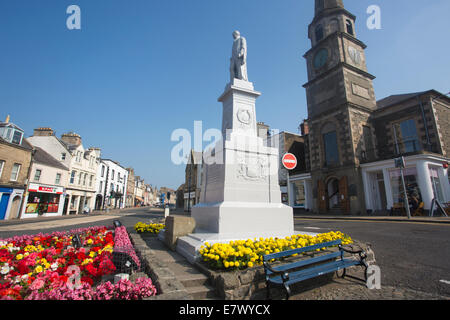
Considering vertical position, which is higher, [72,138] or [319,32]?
[319,32]

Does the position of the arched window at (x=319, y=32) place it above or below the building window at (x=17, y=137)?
above

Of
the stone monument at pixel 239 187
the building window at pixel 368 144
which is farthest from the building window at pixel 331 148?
the stone monument at pixel 239 187

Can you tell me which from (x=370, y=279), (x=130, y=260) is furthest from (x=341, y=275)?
(x=130, y=260)

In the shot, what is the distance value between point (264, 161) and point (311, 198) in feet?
71.0

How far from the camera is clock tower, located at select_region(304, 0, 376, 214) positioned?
20.4 metres

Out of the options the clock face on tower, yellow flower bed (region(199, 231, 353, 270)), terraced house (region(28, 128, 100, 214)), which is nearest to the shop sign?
terraced house (region(28, 128, 100, 214))

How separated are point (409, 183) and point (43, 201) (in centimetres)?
3730

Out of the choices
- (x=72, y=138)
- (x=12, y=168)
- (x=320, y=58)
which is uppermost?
(x=320, y=58)

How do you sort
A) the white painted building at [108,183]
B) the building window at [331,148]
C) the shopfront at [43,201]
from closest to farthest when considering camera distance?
1. the building window at [331,148]
2. the shopfront at [43,201]
3. the white painted building at [108,183]

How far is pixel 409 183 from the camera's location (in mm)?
17578

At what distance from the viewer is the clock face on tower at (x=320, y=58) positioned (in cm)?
2417

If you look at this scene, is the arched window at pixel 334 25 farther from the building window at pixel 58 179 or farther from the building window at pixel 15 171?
the building window at pixel 58 179

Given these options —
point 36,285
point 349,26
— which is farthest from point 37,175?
point 349,26

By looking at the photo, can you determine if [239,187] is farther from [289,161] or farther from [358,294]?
[289,161]
